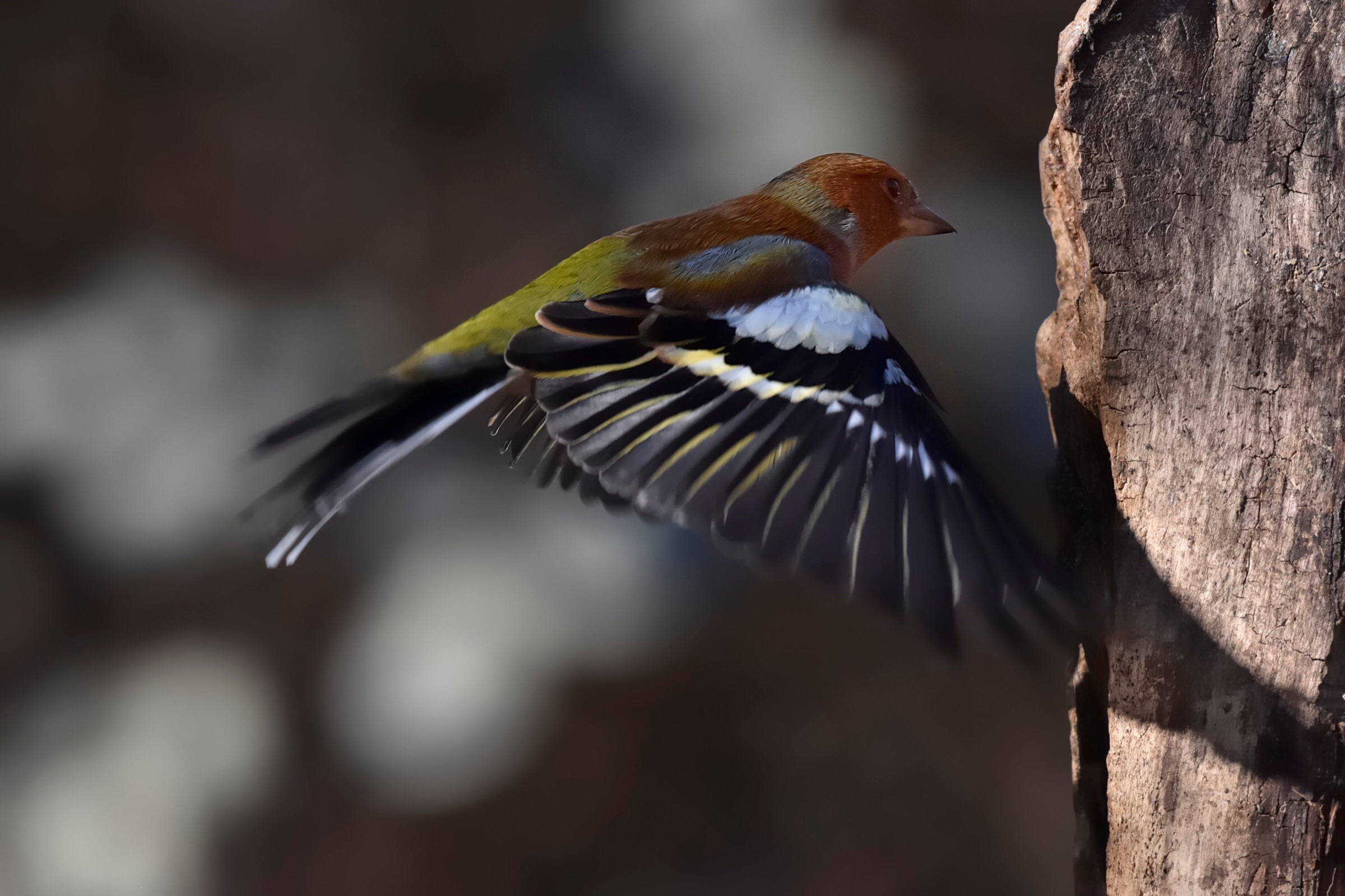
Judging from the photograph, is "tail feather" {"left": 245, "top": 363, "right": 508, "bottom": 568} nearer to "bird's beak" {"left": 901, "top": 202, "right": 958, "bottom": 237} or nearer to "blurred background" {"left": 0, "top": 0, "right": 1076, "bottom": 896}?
"bird's beak" {"left": 901, "top": 202, "right": 958, "bottom": 237}

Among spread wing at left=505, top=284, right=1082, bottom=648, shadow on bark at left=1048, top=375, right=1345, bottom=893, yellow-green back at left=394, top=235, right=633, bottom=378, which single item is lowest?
shadow on bark at left=1048, top=375, right=1345, bottom=893

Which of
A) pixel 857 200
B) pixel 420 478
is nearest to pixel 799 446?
pixel 857 200

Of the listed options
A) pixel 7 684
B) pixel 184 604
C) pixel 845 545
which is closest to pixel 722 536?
pixel 845 545

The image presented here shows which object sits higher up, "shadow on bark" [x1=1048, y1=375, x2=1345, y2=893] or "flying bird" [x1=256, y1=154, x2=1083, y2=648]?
"flying bird" [x1=256, y1=154, x2=1083, y2=648]

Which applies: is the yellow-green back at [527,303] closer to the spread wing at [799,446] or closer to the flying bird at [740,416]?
the flying bird at [740,416]

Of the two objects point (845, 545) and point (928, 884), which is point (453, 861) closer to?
point (928, 884)

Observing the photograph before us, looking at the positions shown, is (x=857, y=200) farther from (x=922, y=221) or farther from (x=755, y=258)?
(x=755, y=258)

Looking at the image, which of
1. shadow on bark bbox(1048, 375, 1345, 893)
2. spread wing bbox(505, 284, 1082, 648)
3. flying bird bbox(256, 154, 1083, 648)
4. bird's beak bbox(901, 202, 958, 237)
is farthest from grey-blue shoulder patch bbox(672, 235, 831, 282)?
shadow on bark bbox(1048, 375, 1345, 893)

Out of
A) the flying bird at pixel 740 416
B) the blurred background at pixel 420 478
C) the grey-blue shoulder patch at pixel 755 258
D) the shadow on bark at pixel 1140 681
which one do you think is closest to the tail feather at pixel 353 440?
the flying bird at pixel 740 416

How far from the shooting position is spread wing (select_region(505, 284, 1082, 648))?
1497 millimetres

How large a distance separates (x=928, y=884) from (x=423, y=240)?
11.9ft

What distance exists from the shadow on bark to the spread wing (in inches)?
4.7

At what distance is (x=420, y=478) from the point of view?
4672 millimetres

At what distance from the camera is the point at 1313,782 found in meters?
1.49
